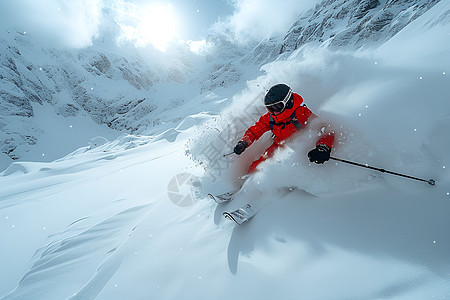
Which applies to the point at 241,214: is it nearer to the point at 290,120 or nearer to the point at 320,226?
the point at 320,226

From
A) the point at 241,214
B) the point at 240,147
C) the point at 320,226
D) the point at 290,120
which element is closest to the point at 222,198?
the point at 241,214

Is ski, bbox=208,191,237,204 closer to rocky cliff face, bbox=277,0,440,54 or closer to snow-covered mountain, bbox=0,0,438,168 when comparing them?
rocky cliff face, bbox=277,0,440,54

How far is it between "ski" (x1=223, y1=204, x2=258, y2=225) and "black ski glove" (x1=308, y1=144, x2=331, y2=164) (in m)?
0.78

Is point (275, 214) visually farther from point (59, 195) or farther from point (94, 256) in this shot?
point (59, 195)

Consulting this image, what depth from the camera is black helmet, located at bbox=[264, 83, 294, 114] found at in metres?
2.77

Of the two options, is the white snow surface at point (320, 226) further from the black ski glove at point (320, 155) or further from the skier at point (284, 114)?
the skier at point (284, 114)

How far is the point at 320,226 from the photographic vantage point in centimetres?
174

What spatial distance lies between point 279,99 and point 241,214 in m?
1.52

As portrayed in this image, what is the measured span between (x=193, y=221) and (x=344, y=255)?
1624mm

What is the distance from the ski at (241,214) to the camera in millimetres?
2008

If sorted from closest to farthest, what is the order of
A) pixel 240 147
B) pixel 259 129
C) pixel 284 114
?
1. pixel 284 114
2. pixel 240 147
3. pixel 259 129

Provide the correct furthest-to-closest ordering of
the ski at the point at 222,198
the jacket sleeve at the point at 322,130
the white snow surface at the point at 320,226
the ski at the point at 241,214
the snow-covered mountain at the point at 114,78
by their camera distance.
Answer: the snow-covered mountain at the point at 114,78 < the ski at the point at 222,198 < the jacket sleeve at the point at 322,130 < the ski at the point at 241,214 < the white snow surface at the point at 320,226

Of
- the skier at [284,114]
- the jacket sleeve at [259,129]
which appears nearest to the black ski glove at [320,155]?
the skier at [284,114]

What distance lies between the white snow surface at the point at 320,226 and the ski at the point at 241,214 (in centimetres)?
10
